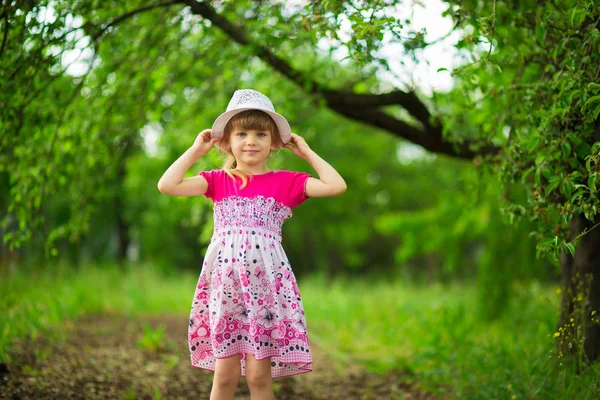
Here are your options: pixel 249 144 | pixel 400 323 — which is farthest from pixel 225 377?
pixel 400 323

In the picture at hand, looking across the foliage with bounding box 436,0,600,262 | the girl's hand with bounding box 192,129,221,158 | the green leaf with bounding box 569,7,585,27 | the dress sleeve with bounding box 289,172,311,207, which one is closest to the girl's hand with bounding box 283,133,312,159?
the dress sleeve with bounding box 289,172,311,207

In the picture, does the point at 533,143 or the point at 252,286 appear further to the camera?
the point at 533,143

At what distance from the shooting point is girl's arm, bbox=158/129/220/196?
8.77 feet

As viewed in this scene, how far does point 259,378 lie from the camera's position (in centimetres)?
261

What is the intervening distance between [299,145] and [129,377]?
93.9 inches

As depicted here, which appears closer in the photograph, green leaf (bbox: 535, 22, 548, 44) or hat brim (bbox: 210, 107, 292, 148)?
hat brim (bbox: 210, 107, 292, 148)

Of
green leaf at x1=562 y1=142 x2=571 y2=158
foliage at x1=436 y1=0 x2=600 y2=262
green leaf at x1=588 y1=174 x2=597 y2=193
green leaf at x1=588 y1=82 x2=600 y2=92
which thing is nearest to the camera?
green leaf at x1=588 y1=174 x2=597 y2=193

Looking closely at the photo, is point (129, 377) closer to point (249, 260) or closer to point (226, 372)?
point (226, 372)

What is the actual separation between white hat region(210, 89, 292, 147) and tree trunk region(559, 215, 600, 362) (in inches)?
73.4

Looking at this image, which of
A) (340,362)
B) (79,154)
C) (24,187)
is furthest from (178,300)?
(24,187)

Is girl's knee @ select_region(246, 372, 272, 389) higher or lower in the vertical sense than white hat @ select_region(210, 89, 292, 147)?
lower

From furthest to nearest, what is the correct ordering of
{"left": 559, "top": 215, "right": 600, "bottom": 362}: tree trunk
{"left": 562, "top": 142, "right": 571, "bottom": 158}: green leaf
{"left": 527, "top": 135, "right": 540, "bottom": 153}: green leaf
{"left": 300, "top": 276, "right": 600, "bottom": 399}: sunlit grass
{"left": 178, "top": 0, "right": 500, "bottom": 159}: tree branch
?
{"left": 178, "top": 0, "right": 500, "bottom": 159}: tree branch
{"left": 300, "top": 276, "right": 600, "bottom": 399}: sunlit grass
{"left": 559, "top": 215, "right": 600, "bottom": 362}: tree trunk
{"left": 527, "top": 135, "right": 540, "bottom": 153}: green leaf
{"left": 562, "top": 142, "right": 571, "bottom": 158}: green leaf

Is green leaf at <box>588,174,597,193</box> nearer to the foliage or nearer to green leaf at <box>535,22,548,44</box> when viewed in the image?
the foliage

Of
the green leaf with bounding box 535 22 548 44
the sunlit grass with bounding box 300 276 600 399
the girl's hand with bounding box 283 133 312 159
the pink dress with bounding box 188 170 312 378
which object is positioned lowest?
the sunlit grass with bounding box 300 276 600 399
